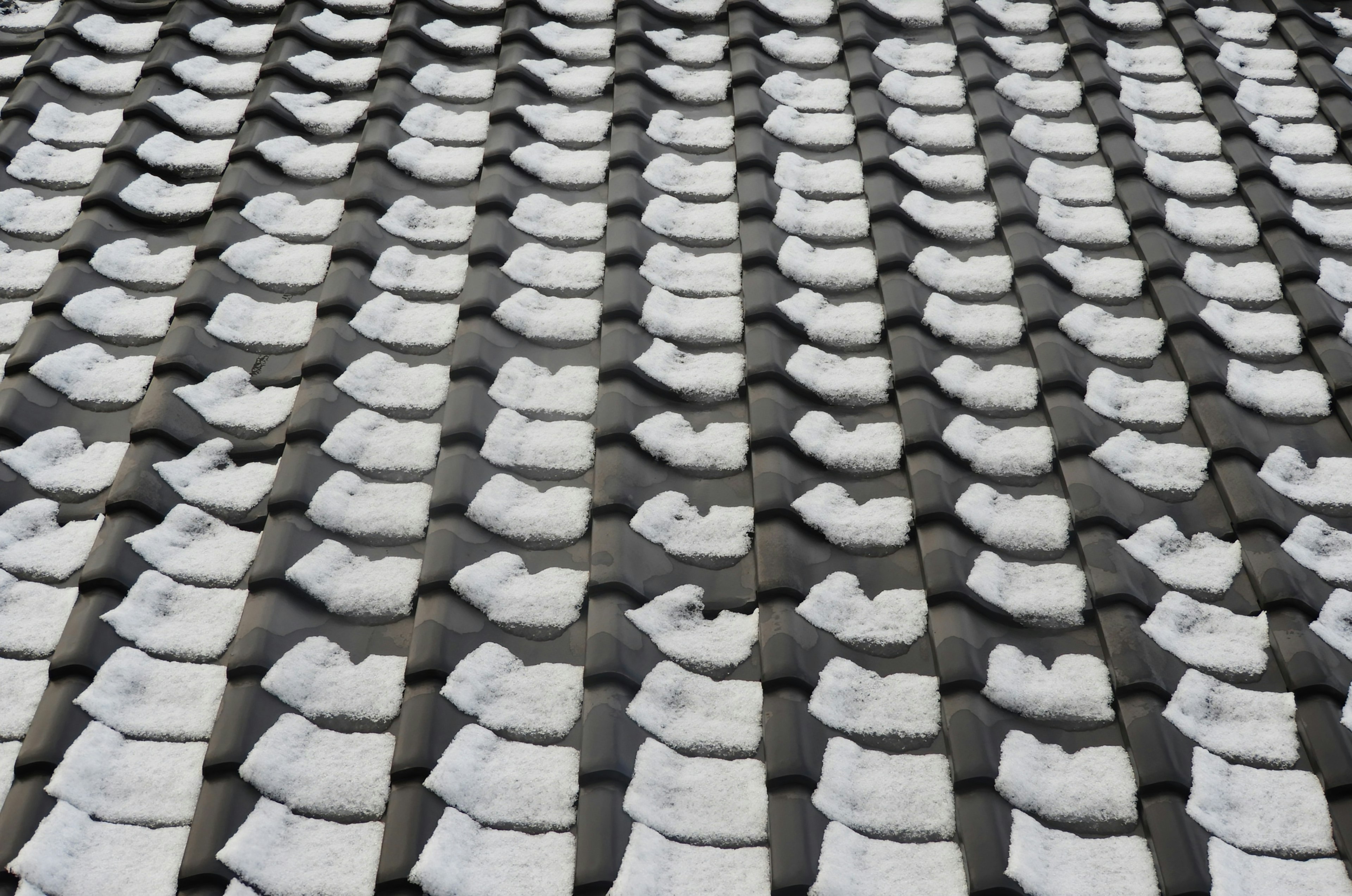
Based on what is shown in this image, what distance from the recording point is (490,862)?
1633 mm

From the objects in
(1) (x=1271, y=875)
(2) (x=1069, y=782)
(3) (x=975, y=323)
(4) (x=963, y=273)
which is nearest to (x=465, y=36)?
(4) (x=963, y=273)

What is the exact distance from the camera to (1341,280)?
2.64 meters

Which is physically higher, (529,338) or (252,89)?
(252,89)

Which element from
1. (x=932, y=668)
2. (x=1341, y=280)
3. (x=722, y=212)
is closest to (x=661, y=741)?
(x=932, y=668)

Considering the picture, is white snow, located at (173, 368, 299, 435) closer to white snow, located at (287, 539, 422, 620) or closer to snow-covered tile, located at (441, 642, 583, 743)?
white snow, located at (287, 539, 422, 620)

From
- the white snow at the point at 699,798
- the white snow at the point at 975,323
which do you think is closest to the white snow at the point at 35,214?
the white snow at the point at 699,798

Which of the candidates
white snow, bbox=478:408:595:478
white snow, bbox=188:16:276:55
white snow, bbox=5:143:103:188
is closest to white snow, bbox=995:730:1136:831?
white snow, bbox=478:408:595:478

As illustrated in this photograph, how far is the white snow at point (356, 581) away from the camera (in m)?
1.97

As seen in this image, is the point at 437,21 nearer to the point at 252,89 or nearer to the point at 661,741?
the point at 252,89

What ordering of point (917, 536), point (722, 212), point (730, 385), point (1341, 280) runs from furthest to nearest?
point (722, 212) < point (1341, 280) < point (730, 385) < point (917, 536)

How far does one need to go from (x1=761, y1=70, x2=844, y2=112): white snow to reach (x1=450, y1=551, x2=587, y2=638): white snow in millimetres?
1901

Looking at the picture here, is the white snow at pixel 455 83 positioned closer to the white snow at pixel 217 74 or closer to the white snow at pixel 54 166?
the white snow at pixel 217 74

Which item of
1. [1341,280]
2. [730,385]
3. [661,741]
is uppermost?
[1341,280]

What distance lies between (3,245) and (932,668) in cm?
266
